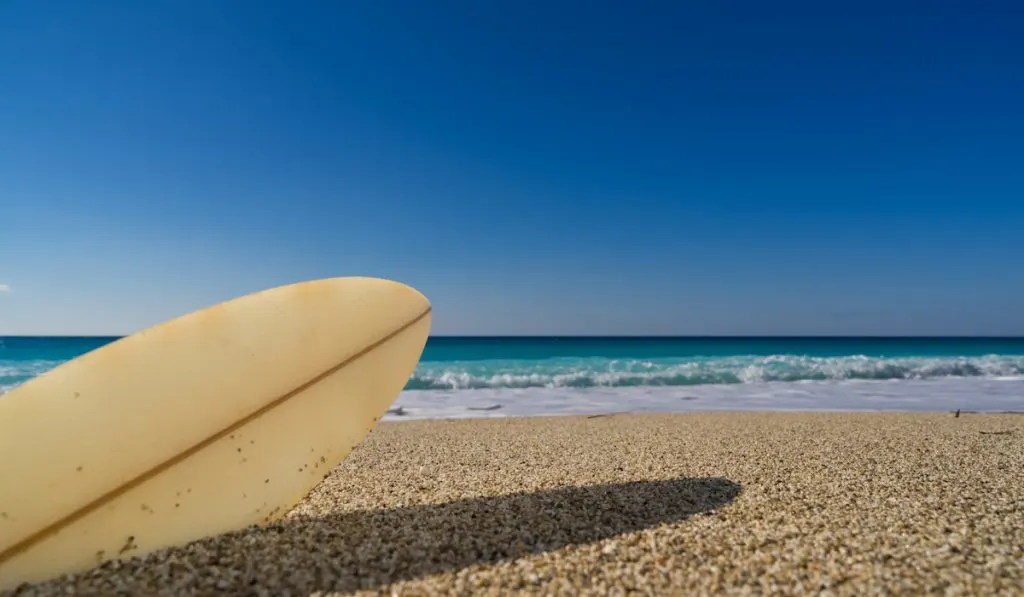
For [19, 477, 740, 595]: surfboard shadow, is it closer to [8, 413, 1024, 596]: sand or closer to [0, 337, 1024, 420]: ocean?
[8, 413, 1024, 596]: sand

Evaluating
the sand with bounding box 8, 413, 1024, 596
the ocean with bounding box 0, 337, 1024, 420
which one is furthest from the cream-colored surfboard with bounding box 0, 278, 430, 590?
the ocean with bounding box 0, 337, 1024, 420

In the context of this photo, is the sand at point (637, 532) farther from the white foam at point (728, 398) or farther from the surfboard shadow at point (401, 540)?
the white foam at point (728, 398)

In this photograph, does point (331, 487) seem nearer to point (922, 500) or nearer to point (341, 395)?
point (341, 395)

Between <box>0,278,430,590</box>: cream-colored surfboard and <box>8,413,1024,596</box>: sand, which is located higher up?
<box>0,278,430,590</box>: cream-colored surfboard

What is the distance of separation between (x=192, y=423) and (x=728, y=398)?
915 centimetres

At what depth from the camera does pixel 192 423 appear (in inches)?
78.1

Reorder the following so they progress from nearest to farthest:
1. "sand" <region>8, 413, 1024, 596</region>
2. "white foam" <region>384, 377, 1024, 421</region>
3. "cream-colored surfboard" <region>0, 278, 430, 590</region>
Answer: "sand" <region>8, 413, 1024, 596</region> → "cream-colored surfboard" <region>0, 278, 430, 590</region> → "white foam" <region>384, 377, 1024, 421</region>

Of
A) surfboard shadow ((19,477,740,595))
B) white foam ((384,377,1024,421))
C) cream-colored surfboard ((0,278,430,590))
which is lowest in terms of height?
white foam ((384,377,1024,421))

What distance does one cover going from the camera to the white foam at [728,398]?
8.28m

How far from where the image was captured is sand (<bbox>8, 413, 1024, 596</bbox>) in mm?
1642

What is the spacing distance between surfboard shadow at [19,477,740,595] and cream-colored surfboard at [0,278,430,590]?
5.3 inches

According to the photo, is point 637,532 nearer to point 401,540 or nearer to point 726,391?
point 401,540

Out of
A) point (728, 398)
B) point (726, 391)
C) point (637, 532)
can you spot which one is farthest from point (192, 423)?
point (726, 391)

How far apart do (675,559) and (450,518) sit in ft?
2.91
